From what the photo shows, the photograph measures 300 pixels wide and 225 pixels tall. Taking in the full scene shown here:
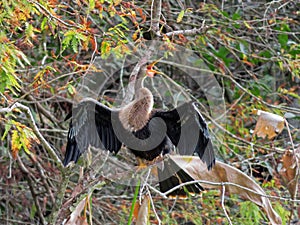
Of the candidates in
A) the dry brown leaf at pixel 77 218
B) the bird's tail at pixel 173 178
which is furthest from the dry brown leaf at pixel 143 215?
the bird's tail at pixel 173 178

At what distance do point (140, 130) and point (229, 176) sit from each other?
0.35 m

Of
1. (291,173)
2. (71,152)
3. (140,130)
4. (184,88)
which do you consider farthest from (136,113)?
(184,88)


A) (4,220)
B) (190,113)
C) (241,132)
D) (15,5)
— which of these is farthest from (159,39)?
(4,220)

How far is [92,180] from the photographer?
77.0 inches

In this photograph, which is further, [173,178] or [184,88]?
[184,88]

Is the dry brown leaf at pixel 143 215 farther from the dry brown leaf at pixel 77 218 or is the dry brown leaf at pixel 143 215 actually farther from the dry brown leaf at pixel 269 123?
the dry brown leaf at pixel 269 123

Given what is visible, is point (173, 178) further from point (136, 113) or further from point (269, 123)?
point (269, 123)

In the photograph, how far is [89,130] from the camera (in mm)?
1950

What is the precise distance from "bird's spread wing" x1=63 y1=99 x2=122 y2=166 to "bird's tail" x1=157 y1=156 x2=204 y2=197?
206mm

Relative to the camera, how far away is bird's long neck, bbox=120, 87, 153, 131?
6.43ft

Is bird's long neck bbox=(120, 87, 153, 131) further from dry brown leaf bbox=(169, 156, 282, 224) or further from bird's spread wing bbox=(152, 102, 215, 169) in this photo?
dry brown leaf bbox=(169, 156, 282, 224)

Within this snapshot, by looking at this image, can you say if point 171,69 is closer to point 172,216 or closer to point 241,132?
point 241,132

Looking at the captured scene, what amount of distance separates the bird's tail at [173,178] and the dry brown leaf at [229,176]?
0.22 feet

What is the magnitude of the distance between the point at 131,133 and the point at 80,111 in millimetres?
228
